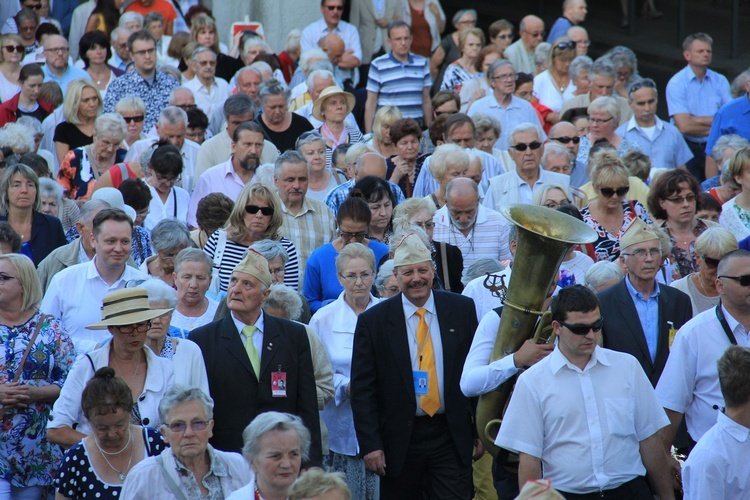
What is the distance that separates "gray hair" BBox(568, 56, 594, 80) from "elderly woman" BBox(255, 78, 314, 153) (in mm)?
3197

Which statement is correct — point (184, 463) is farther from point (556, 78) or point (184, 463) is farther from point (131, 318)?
point (556, 78)

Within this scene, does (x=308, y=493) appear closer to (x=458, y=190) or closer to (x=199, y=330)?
(x=199, y=330)

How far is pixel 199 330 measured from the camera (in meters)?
7.44

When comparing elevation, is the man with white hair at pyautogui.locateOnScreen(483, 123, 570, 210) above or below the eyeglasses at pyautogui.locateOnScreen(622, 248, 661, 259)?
below

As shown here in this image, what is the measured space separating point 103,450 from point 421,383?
1.97m

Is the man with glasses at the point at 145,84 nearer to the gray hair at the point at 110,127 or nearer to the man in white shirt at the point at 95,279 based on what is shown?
the gray hair at the point at 110,127

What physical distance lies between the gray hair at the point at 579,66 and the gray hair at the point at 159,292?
8.18m

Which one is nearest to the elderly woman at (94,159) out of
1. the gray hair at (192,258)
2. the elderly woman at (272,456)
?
the gray hair at (192,258)

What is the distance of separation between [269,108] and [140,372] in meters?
5.95

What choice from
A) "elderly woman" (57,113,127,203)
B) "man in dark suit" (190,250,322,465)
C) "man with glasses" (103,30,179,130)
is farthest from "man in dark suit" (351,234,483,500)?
"man with glasses" (103,30,179,130)

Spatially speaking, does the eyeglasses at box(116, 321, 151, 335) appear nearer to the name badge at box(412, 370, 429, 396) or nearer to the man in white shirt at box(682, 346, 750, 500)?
the name badge at box(412, 370, 429, 396)

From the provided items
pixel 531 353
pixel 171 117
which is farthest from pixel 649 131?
pixel 531 353

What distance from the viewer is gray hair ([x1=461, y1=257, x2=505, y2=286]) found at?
28.6 ft

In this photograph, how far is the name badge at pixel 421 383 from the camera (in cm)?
747
